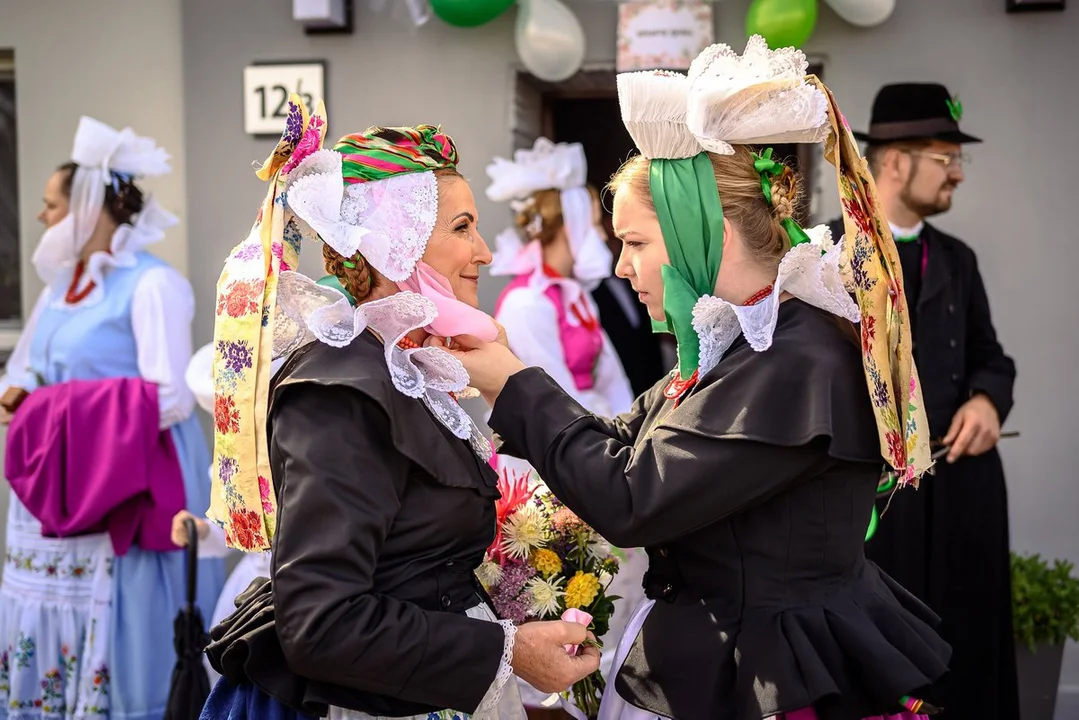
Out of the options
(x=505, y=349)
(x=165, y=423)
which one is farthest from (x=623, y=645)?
(x=165, y=423)

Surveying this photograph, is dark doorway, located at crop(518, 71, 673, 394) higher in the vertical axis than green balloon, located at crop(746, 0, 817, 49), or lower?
lower

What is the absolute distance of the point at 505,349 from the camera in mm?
2100

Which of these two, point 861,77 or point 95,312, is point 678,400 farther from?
point 861,77

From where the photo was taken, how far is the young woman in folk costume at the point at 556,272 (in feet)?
16.0

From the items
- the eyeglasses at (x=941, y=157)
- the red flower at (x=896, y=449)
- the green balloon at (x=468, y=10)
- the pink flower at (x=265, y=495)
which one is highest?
the green balloon at (x=468, y=10)

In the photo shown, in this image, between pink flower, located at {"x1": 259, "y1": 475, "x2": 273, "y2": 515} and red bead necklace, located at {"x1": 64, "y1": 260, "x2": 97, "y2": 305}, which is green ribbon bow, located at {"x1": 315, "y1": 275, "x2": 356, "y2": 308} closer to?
pink flower, located at {"x1": 259, "y1": 475, "x2": 273, "y2": 515}

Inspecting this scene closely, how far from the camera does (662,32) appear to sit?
482cm

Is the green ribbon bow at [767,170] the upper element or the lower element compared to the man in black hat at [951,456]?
upper

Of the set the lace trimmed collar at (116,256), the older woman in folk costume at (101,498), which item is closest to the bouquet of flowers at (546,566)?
the older woman in folk costume at (101,498)

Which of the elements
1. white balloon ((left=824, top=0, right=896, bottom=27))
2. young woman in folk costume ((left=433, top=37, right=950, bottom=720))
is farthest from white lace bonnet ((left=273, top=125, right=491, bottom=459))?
white balloon ((left=824, top=0, right=896, bottom=27))

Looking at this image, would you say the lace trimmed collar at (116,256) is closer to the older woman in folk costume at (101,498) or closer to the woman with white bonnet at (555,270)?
the older woman in folk costume at (101,498)

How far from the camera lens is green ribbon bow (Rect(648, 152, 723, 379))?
2.01 meters

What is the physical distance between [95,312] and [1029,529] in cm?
384

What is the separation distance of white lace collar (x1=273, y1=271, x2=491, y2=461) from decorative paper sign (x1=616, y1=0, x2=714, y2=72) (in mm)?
3154
